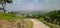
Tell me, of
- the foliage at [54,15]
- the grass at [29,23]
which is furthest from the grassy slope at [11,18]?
the foliage at [54,15]

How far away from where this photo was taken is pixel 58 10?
3.36m

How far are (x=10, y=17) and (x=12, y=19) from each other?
0.07m

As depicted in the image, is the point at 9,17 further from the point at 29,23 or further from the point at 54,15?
the point at 54,15

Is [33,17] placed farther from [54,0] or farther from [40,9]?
[54,0]

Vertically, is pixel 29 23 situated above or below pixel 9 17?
below

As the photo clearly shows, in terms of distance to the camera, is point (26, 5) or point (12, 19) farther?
point (26, 5)

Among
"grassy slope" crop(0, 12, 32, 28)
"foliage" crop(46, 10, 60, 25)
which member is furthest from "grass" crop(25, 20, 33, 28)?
"foliage" crop(46, 10, 60, 25)

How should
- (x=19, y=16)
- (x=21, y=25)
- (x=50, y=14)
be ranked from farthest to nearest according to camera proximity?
(x=50, y=14), (x=19, y=16), (x=21, y=25)

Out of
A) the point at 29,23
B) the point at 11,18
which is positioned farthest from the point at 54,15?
the point at 11,18

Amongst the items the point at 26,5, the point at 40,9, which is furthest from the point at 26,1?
the point at 40,9

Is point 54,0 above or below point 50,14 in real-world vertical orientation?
above

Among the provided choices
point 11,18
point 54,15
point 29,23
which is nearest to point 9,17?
point 11,18

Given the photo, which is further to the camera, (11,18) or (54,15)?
(54,15)

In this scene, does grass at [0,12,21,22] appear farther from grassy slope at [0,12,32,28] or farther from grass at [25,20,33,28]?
grass at [25,20,33,28]
